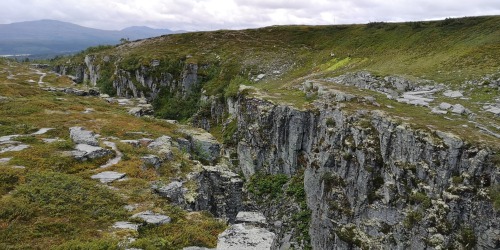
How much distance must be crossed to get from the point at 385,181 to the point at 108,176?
2230 cm

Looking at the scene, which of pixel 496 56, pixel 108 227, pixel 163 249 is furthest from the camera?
pixel 496 56

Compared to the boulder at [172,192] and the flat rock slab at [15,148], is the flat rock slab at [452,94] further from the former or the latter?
→ the flat rock slab at [15,148]

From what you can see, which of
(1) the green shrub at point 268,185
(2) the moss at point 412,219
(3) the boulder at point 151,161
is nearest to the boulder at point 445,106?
(2) the moss at point 412,219

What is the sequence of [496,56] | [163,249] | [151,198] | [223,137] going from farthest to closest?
1. [223,137]
2. [496,56]
3. [151,198]
4. [163,249]

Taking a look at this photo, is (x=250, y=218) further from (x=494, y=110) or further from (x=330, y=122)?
(x=494, y=110)

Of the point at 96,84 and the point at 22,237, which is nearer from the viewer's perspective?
the point at 22,237

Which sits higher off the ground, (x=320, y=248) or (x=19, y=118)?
(x=19, y=118)

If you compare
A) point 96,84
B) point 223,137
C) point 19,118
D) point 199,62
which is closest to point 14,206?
point 19,118

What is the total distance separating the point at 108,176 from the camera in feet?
68.7

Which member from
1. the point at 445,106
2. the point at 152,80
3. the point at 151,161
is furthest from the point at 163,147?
the point at 152,80

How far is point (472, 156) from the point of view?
25.0 metres

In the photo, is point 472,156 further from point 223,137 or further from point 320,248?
point 223,137

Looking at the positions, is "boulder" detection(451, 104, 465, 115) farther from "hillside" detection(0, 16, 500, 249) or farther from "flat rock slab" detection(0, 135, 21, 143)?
"flat rock slab" detection(0, 135, 21, 143)

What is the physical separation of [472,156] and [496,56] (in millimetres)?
26025
